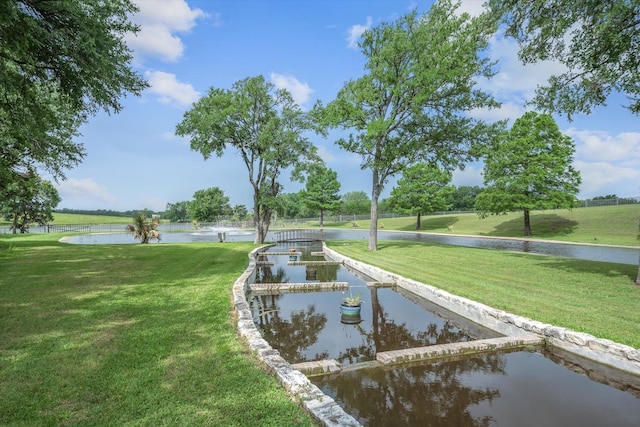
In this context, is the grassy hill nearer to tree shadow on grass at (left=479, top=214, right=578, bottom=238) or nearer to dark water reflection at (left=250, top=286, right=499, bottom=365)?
tree shadow on grass at (left=479, top=214, right=578, bottom=238)

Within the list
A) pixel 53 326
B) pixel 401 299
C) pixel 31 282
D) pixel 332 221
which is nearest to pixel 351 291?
pixel 401 299

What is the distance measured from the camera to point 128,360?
468cm

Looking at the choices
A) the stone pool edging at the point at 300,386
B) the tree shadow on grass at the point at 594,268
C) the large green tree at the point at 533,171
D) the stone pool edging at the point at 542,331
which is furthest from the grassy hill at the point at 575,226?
the stone pool edging at the point at 300,386

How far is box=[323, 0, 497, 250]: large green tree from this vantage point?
17500 mm

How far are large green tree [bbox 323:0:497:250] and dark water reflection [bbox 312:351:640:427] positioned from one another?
45.0 feet

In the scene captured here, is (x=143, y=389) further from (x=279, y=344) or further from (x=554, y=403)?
(x=554, y=403)

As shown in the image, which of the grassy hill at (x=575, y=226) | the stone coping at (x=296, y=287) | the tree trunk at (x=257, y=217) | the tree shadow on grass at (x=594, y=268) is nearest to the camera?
the tree shadow on grass at (x=594, y=268)

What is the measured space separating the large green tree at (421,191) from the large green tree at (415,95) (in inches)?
1111

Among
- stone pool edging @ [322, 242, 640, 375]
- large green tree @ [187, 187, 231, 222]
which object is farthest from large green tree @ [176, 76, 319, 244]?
large green tree @ [187, 187, 231, 222]

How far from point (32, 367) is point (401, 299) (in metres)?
8.29

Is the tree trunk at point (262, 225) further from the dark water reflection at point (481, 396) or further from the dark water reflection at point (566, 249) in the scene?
the dark water reflection at point (481, 396)

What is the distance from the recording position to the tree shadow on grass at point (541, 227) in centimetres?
3277

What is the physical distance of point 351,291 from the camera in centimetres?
1120

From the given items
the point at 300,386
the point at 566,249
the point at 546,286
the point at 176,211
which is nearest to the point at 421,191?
the point at 566,249
